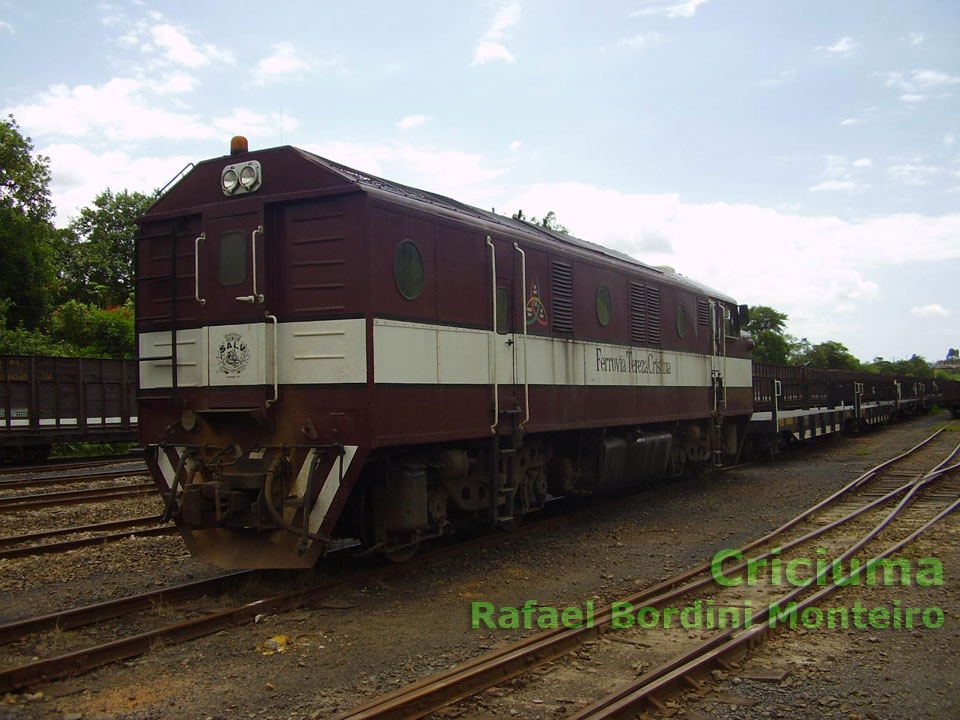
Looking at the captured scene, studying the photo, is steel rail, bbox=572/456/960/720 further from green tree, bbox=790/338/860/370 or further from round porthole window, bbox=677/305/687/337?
green tree, bbox=790/338/860/370

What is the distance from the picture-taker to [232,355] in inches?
295

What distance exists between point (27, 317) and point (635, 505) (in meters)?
31.0

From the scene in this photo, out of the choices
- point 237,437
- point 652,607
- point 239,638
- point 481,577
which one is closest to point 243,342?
point 237,437

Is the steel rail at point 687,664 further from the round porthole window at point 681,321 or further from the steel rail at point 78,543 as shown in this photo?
the steel rail at point 78,543

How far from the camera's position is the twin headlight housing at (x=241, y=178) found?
24.9 feet

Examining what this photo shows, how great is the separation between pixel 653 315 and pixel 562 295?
3094 millimetres

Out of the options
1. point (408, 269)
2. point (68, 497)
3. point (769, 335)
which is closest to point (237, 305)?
point (408, 269)

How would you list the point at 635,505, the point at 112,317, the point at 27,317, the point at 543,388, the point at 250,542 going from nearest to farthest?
1. the point at 250,542
2. the point at 543,388
3. the point at 635,505
4. the point at 112,317
5. the point at 27,317

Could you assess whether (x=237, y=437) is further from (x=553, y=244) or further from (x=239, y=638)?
(x=553, y=244)

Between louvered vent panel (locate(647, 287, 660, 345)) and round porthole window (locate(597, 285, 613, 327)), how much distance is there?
4.54ft

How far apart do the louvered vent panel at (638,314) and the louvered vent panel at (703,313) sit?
263 centimetres

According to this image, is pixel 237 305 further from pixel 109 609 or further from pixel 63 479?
pixel 63 479

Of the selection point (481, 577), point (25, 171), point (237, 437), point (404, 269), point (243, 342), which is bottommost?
point (481, 577)

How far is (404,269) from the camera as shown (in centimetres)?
761
